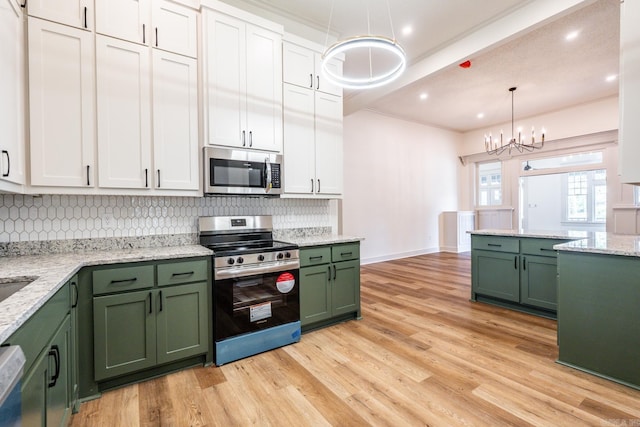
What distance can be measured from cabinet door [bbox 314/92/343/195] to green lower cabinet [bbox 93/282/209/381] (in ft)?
5.72

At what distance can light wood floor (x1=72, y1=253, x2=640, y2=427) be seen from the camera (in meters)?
1.81

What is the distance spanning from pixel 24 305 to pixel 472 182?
9261 mm

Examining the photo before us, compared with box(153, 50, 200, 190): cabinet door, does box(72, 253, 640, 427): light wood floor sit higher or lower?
lower

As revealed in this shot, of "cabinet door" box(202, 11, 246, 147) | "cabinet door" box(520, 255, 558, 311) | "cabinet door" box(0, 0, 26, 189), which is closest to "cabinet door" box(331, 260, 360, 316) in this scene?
"cabinet door" box(202, 11, 246, 147)

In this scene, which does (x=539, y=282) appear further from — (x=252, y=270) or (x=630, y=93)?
(x=252, y=270)

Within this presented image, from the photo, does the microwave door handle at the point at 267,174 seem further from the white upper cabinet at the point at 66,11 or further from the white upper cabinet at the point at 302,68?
the white upper cabinet at the point at 66,11

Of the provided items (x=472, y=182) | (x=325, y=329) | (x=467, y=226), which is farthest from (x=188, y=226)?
(x=472, y=182)

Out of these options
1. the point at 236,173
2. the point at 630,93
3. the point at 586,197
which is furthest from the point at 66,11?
the point at 586,197

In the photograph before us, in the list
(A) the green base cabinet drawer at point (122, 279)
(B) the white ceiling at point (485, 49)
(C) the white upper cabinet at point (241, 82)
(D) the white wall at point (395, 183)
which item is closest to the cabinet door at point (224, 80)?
(C) the white upper cabinet at point (241, 82)

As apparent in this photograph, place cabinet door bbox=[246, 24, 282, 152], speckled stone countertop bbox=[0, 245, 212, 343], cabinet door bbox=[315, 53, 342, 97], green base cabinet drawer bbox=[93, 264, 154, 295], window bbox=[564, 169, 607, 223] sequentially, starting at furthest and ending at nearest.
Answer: window bbox=[564, 169, 607, 223] → cabinet door bbox=[315, 53, 342, 97] → cabinet door bbox=[246, 24, 282, 152] → green base cabinet drawer bbox=[93, 264, 154, 295] → speckled stone countertop bbox=[0, 245, 212, 343]

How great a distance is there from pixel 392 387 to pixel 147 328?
178cm

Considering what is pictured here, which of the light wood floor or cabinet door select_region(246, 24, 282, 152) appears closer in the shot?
the light wood floor

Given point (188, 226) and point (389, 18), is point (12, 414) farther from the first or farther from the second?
point (389, 18)

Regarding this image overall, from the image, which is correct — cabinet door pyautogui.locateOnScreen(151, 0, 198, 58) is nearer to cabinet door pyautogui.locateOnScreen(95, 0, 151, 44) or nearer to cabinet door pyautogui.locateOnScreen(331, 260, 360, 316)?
cabinet door pyautogui.locateOnScreen(95, 0, 151, 44)
